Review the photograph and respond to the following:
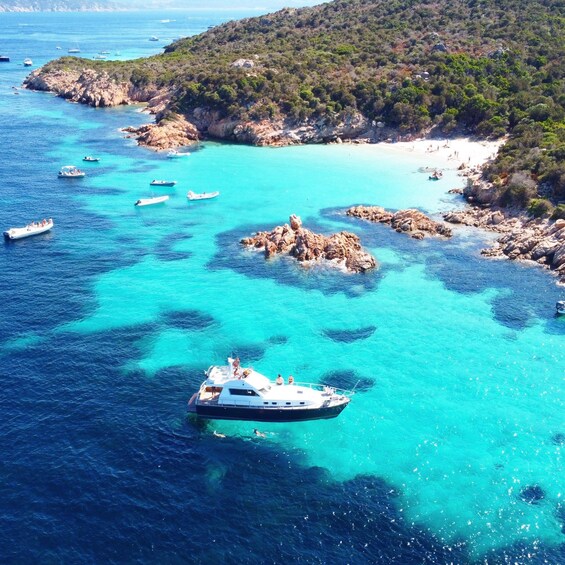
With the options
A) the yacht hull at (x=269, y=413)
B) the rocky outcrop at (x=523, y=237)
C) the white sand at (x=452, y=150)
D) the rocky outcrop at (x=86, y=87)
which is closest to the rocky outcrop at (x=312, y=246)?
the rocky outcrop at (x=523, y=237)

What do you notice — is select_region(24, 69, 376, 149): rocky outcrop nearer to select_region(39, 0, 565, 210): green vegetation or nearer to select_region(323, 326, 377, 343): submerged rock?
select_region(39, 0, 565, 210): green vegetation

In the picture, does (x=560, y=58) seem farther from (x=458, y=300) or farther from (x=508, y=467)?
(x=508, y=467)

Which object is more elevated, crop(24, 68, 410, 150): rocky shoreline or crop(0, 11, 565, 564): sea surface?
crop(24, 68, 410, 150): rocky shoreline

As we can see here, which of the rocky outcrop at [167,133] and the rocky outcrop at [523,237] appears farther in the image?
the rocky outcrop at [167,133]

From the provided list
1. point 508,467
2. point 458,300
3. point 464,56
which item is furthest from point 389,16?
point 508,467

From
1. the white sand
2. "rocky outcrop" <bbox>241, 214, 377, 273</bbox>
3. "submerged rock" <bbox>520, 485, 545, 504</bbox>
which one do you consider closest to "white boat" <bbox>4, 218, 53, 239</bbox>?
"rocky outcrop" <bbox>241, 214, 377, 273</bbox>

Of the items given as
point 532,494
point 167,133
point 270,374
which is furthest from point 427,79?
point 532,494

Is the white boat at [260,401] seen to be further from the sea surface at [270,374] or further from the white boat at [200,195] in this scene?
the white boat at [200,195]
